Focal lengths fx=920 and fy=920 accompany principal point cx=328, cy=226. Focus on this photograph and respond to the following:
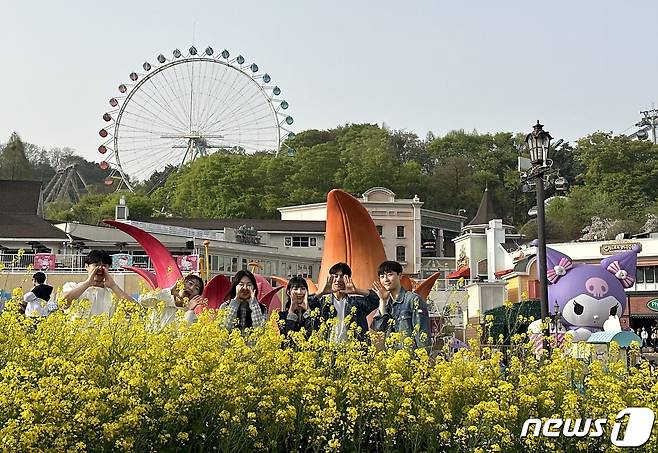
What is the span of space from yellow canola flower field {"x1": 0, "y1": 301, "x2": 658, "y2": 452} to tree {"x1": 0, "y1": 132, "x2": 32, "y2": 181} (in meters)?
78.7

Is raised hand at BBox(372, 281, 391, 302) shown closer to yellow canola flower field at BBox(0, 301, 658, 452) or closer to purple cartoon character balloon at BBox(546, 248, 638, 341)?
yellow canola flower field at BBox(0, 301, 658, 452)

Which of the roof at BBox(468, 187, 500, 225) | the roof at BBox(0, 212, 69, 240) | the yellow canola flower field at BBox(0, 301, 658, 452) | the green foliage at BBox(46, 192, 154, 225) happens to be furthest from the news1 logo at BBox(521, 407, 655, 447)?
the green foliage at BBox(46, 192, 154, 225)

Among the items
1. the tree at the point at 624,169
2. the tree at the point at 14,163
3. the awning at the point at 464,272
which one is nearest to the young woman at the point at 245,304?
the awning at the point at 464,272

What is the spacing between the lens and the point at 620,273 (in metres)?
20.1

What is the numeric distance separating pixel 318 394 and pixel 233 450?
70cm

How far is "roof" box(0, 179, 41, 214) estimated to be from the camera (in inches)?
2023

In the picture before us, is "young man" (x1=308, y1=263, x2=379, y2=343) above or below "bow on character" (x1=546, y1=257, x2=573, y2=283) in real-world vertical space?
below

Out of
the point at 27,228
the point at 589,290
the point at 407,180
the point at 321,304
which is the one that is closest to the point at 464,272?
the point at 407,180

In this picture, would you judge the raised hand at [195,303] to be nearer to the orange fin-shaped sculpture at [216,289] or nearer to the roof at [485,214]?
the orange fin-shaped sculpture at [216,289]

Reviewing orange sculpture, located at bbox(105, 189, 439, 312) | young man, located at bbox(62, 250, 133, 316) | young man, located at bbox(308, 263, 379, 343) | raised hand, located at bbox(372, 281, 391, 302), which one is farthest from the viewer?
orange sculpture, located at bbox(105, 189, 439, 312)

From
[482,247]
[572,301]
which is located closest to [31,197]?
[482,247]

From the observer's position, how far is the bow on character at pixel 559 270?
2002cm

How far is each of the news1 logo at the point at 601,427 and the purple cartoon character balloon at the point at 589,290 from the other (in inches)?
551

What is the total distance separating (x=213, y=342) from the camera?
5801 mm
